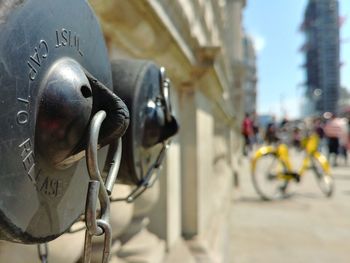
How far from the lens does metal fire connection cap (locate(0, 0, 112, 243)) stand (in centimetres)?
46

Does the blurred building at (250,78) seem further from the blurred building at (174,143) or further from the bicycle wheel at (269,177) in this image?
the blurred building at (174,143)

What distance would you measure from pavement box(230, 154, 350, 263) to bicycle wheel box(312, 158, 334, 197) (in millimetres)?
98

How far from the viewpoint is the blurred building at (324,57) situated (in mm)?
41062

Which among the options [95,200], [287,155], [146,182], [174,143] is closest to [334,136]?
[287,155]

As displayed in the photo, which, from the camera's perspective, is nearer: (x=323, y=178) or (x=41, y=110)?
(x=41, y=110)

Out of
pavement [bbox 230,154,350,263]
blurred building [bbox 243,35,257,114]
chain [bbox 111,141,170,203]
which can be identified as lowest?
pavement [bbox 230,154,350,263]

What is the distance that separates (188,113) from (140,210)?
798 millimetres

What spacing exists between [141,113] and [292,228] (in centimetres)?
296

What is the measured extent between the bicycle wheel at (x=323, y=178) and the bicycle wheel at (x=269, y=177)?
52 centimetres

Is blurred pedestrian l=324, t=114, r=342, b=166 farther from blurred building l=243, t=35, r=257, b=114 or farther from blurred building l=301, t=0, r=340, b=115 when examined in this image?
blurred building l=301, t=0, r=340, b=115

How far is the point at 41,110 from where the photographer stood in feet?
1.68

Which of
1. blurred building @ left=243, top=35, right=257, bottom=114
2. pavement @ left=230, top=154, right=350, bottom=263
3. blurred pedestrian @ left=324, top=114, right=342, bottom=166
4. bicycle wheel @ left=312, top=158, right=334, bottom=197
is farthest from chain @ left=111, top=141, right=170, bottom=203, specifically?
blurred building @ left=243, top=35, right=257, bottom=114

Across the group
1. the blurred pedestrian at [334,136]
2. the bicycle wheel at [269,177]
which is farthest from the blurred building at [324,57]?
the bicycle wheel at [269,177]

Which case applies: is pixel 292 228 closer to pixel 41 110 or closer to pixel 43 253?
pixel 43 253
